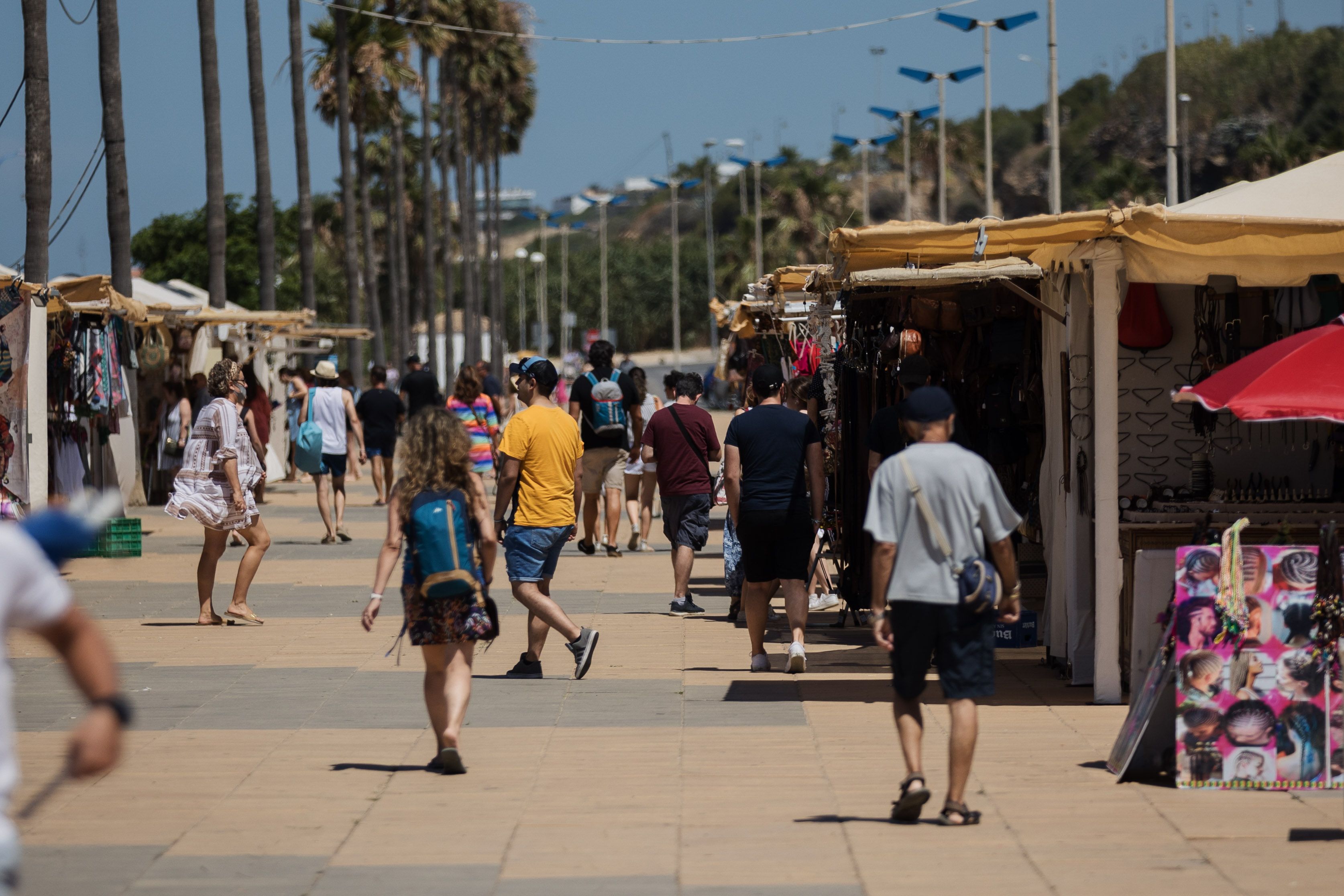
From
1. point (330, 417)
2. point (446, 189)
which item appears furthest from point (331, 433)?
point (446, 189)

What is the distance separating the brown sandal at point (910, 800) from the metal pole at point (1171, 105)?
74.4ft

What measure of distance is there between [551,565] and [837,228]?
8.23 ft

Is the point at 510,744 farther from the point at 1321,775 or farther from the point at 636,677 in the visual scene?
the point at 1321,775

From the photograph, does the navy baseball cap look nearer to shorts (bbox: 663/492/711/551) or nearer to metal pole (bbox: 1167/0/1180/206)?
shorts (bbox: 663/492/711/551)

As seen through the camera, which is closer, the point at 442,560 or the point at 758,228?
the point at 442,560

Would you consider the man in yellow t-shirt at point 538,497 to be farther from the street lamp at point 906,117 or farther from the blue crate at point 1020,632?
the street lamp at point 906,117

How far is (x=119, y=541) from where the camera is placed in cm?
1652

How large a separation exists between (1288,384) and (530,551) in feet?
14.1

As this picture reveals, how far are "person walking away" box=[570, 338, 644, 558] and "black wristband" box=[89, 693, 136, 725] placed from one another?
1194 cm

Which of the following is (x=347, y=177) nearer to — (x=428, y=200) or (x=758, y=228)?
(x=428, y=200)

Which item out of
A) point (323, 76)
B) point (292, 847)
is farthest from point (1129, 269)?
point (323, 76)

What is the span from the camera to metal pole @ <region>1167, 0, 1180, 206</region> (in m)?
27.6

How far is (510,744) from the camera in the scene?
7.75 m

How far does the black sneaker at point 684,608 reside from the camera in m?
12.4
